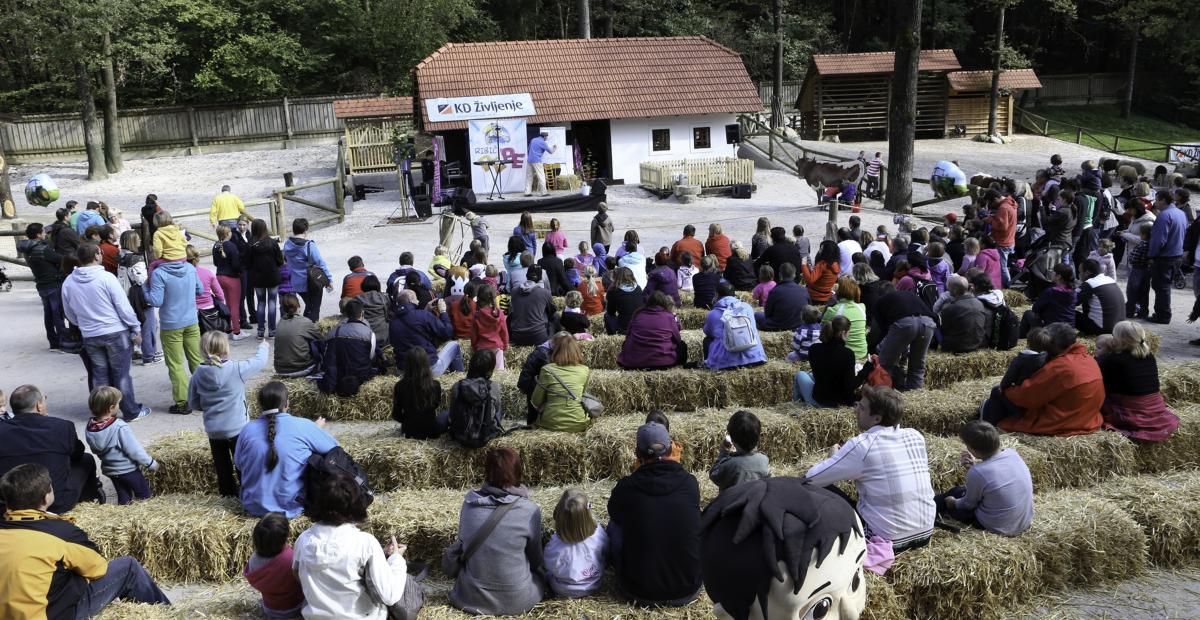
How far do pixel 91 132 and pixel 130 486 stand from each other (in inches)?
1160

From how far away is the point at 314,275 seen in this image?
1195 cm

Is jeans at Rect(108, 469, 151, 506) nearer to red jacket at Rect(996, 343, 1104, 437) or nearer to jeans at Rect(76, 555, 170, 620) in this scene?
jeans at Rect(76, 555, 170, 620)

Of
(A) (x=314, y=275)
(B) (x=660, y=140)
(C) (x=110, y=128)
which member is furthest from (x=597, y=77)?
(C) (x=110, y=128)

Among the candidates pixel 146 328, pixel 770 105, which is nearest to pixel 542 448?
pixel 146 328

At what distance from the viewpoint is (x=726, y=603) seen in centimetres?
371

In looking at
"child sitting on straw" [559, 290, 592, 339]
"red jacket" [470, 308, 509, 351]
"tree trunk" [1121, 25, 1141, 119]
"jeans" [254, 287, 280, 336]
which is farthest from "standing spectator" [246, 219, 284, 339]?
"tree trunk" [1121, 25, 1141, 119]

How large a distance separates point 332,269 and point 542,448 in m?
11.4

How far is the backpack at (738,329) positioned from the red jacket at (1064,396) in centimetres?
267

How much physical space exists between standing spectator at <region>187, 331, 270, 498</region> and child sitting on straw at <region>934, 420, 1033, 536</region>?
5.77 m

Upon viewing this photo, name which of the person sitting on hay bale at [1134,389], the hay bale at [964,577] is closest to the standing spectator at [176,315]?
the hay bale at [964,577]

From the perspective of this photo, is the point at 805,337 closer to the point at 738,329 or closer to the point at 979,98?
the point at 738,329

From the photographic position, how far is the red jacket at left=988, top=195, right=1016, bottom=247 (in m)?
13.3

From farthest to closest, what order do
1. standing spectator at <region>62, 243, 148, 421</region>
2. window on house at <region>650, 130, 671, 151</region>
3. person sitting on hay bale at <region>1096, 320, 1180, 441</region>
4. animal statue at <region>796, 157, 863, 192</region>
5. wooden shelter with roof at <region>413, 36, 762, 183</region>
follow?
window on house at <region>650, 130, 671, 151</region>, wooden shelter with roof at <region>413, 36, 762, 183</region>, animal statue at <region>796, 157, 863, 192</region>, standing spectator at <region>62, 243, 148, 421</region>, person sitting on hay bale at <region>1096, 320, 1180, 441</region>

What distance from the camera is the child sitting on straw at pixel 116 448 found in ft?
22.4
